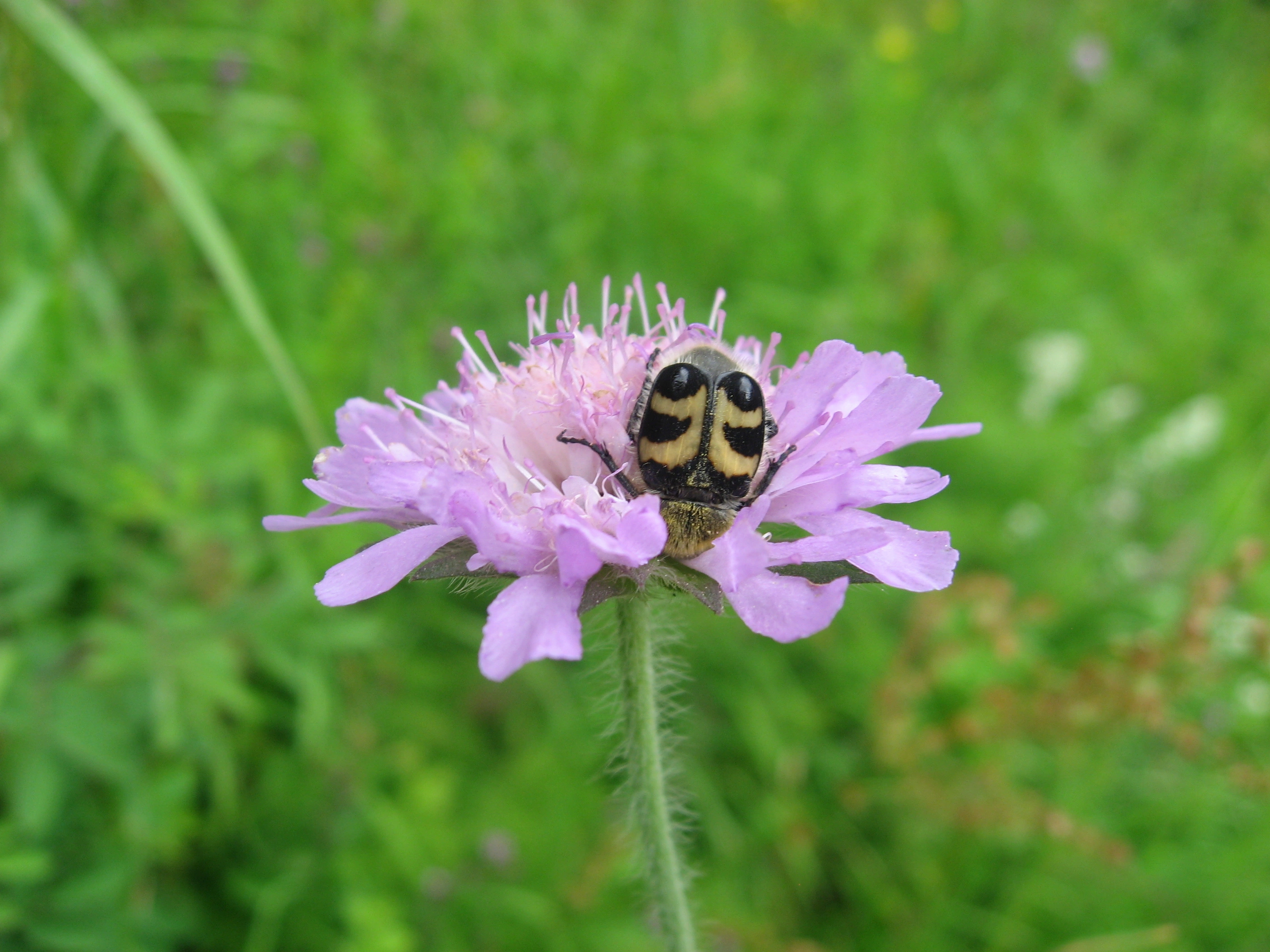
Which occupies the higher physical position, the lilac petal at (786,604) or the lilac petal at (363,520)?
the lilac petal at (363,520)

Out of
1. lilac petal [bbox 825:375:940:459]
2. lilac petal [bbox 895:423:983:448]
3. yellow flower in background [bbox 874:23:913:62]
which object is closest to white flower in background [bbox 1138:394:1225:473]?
lilac petal [bbox 895:423:983:448]

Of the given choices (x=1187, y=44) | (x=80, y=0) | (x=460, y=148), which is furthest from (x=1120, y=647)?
(x=1187, y=44)

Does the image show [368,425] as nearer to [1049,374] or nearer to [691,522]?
[691,522]

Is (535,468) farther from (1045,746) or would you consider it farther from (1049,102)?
(1049,102)

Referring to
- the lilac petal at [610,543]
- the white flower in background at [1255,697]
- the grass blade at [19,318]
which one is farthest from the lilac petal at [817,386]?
the white flower in background at [1255,697]

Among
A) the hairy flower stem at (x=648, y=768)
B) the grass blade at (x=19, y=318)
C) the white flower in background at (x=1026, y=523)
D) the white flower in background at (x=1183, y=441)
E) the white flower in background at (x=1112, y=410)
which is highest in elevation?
the white flower in background at (x=1112, y=410)

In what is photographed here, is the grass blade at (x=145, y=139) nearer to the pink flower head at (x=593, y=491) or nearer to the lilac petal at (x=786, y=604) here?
the pink flower head at (x=593, y=491)

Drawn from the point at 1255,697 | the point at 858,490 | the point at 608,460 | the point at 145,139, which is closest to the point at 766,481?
the point at 858,490
